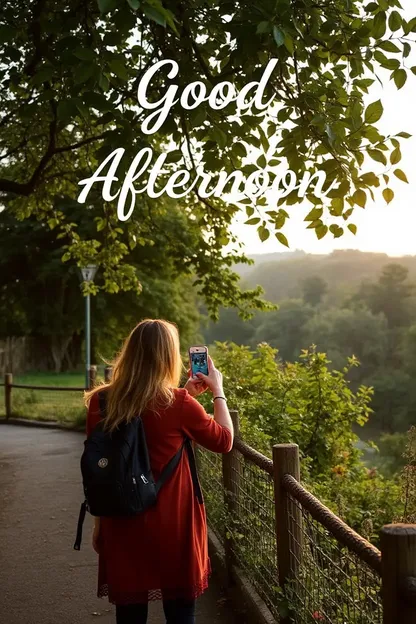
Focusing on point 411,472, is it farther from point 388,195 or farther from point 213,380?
point 213,380

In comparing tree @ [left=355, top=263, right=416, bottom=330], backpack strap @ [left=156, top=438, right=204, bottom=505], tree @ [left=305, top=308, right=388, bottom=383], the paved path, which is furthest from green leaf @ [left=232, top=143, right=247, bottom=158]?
tree @ [left=355, top=263, right=416, bottom=330]

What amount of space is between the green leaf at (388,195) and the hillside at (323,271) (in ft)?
273

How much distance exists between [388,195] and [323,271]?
12709 centimetres

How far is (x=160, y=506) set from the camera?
3336 mm

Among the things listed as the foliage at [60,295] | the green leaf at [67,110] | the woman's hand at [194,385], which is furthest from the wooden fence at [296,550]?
the foliage at [60,295]

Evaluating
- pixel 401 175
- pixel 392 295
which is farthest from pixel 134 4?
pixel 392 295

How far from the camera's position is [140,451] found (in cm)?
331

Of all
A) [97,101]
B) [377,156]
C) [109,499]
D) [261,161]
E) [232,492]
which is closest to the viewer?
[109,499]

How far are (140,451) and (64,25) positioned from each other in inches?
171

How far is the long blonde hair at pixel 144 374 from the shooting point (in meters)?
3.33

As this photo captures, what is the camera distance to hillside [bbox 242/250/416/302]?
109162 millimetres

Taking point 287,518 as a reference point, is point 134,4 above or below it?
above

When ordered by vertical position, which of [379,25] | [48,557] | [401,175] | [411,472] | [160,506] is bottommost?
[48,557]

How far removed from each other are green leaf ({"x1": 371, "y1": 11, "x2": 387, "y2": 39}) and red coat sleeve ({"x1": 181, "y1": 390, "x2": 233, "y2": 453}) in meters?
3.33
